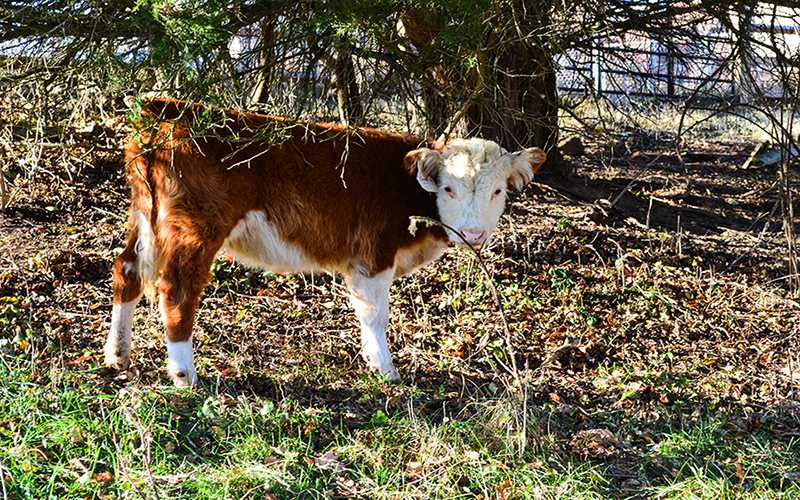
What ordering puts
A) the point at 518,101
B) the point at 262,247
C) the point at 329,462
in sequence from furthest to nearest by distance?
the point at 518,101, the point at 262,247, the point at 329,462

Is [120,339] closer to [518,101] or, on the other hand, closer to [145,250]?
[145,250]

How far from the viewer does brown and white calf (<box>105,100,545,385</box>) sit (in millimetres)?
5672

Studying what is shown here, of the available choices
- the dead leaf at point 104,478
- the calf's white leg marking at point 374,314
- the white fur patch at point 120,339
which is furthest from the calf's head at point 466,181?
the dead leaf at point 104,478

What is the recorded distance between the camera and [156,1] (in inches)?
183

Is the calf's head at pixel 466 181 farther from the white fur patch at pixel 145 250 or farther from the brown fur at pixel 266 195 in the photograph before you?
the white fur patch at pixel 145 250

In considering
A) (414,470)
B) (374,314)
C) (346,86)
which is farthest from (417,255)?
(414,470)

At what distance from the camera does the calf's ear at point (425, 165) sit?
6.40 meters

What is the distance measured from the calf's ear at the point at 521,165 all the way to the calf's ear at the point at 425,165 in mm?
532

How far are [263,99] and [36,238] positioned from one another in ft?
7.88

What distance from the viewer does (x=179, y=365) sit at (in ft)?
18.6

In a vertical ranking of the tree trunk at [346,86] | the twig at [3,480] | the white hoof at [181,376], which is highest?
the tree trunk at [346,86]

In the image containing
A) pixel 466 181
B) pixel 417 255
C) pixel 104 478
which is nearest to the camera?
pixel 104 478

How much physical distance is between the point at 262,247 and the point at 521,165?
1995 mm

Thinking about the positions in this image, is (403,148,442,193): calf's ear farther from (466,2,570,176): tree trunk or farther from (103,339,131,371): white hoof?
(103,339,131,371): white hoof
